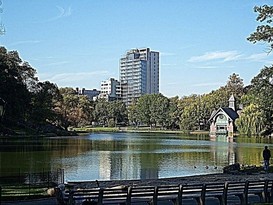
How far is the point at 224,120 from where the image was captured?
11456 cm

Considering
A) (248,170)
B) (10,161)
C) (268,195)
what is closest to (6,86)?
(10,161)

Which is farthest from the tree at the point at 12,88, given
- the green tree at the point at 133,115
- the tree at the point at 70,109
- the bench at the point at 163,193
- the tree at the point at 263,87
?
the green tree at the point at 133,115

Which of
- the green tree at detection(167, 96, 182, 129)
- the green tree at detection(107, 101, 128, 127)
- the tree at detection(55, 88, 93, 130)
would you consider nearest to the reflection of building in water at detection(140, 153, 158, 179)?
the tree at detection(55, 88, 93, 130)

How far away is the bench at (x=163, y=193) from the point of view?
1327cm

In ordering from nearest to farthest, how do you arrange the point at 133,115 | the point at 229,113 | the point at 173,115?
the point at 229,113 → the point at 173,115 → the point at 133,115

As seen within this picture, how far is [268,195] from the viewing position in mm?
15742

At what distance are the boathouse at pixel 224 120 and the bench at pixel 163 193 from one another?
313ft

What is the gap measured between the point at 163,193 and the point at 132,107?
143128mm

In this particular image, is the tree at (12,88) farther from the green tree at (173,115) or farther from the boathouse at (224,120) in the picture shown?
the green tree at (173,115)

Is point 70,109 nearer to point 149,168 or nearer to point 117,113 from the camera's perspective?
point 117,113

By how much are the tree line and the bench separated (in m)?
17.6

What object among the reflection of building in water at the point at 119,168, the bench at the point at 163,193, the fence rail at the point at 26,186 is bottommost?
the reflection of building in water at the point at 119,168

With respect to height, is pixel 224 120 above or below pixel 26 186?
above

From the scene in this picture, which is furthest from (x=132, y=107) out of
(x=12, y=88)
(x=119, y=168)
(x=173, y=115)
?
(x=119, y=168)
